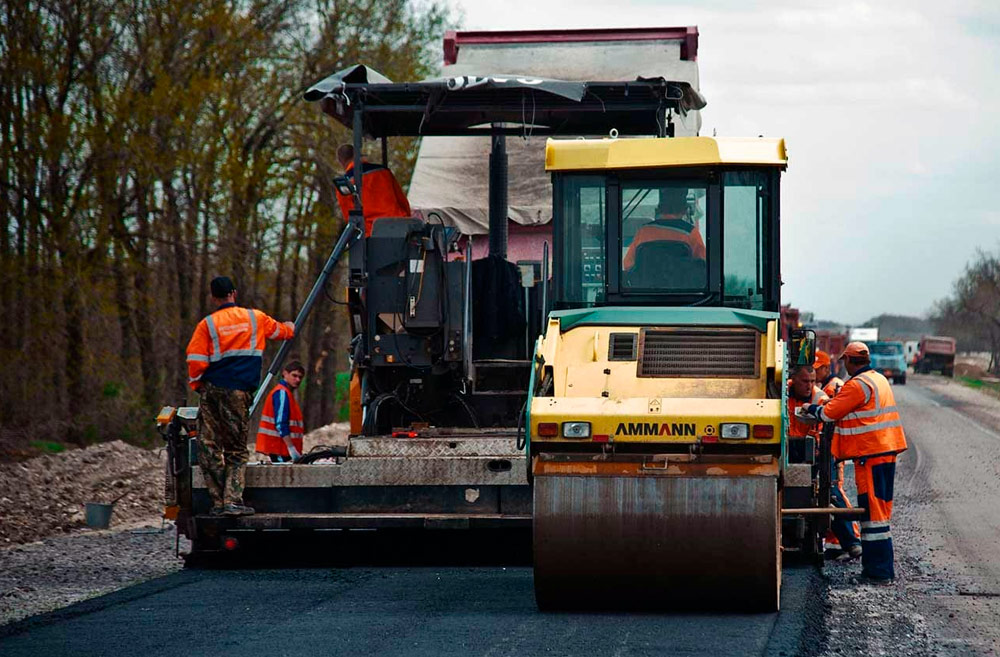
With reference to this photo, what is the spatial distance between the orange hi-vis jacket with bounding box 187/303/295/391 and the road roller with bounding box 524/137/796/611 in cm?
203

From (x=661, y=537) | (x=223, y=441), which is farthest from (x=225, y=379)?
(x=661, y=537)

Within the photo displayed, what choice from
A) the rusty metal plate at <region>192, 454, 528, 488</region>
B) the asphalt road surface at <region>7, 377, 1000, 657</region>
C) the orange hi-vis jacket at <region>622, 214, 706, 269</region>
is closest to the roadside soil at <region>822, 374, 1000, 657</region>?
the asphalt road surface at <region>7, 377, 1000, 657</region>

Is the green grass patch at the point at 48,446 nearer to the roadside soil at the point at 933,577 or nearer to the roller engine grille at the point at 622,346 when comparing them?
the roadside soil at the point at 933,577

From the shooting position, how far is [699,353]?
7836 mm

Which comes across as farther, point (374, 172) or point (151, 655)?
point (374, 172)

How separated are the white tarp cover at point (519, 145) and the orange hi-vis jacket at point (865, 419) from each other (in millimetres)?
2753

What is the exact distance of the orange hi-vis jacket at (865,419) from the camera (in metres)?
9.34

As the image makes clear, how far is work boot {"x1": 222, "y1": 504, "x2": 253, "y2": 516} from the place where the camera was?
28.8ft

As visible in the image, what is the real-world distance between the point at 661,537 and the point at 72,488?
390 inches

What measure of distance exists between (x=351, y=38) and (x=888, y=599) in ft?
66.4

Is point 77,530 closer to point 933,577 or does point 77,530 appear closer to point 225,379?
point 225,379

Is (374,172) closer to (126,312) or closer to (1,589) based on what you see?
(1,589)

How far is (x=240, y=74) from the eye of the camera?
23.4 m

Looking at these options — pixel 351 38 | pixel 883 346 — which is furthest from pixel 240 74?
pixel 883 346
